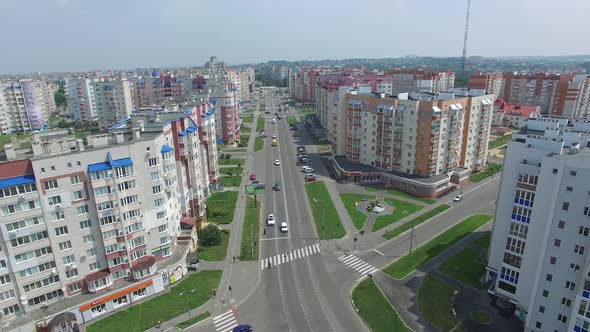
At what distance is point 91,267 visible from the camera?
49781 mm

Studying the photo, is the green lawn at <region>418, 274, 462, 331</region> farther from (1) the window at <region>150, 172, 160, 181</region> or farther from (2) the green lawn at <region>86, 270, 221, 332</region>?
(1) the window at <region>150, 172, 160, 181</region>

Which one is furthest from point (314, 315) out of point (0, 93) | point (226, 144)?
point (0, 93)

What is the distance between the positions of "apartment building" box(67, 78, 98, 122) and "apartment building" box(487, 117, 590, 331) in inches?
7851

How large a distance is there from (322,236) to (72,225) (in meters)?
41.9

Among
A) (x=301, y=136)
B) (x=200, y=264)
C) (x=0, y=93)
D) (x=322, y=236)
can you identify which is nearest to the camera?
(x=200, y=264)

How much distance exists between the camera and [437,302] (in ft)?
164

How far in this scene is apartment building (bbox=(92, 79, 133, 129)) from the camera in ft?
572

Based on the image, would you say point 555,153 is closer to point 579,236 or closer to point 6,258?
point 579,236

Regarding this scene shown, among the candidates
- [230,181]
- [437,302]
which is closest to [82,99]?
[230,181]

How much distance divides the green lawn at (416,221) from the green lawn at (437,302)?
13944mm

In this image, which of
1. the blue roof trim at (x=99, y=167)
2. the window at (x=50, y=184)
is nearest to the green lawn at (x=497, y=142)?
the blue roof trim at (x=99, y=167)

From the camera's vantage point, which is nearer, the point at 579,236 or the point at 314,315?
the point at 579,236

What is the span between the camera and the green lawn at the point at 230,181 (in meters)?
98.2

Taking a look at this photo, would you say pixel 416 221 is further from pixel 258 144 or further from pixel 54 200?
pixel 258 144
